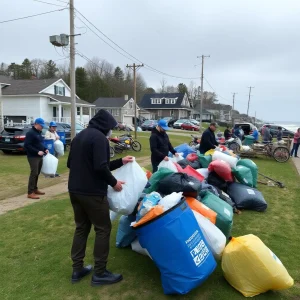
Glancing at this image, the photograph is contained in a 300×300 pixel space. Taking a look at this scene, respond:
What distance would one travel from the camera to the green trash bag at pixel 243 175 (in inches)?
224

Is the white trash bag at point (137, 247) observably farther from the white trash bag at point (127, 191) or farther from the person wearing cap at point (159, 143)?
the person wearing cap at point (159, 143)

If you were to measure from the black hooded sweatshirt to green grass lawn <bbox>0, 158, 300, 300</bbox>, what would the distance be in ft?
3.19

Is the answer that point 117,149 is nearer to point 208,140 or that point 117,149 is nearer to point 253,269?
point 208,140

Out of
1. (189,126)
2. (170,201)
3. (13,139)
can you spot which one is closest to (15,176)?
(13,139)

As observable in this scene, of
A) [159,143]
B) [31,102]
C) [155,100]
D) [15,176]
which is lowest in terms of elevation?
[15,176]

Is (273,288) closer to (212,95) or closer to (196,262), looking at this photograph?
(196,262)

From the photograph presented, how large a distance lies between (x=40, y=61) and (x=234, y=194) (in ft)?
200

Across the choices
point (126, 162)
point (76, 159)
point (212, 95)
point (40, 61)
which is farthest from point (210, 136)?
point (212, 95)

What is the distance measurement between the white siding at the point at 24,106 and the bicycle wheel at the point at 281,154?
23.6 meters

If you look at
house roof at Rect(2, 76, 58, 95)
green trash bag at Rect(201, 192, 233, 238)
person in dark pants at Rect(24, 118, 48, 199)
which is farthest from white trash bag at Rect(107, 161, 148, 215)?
house roof at Rect(2, 76, 58, 95)

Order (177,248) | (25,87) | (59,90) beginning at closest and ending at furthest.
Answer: (177,248), (25,87), (59,90)

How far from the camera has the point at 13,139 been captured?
12.5 m

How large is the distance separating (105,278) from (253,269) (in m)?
1.41

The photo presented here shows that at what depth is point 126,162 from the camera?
305cm
